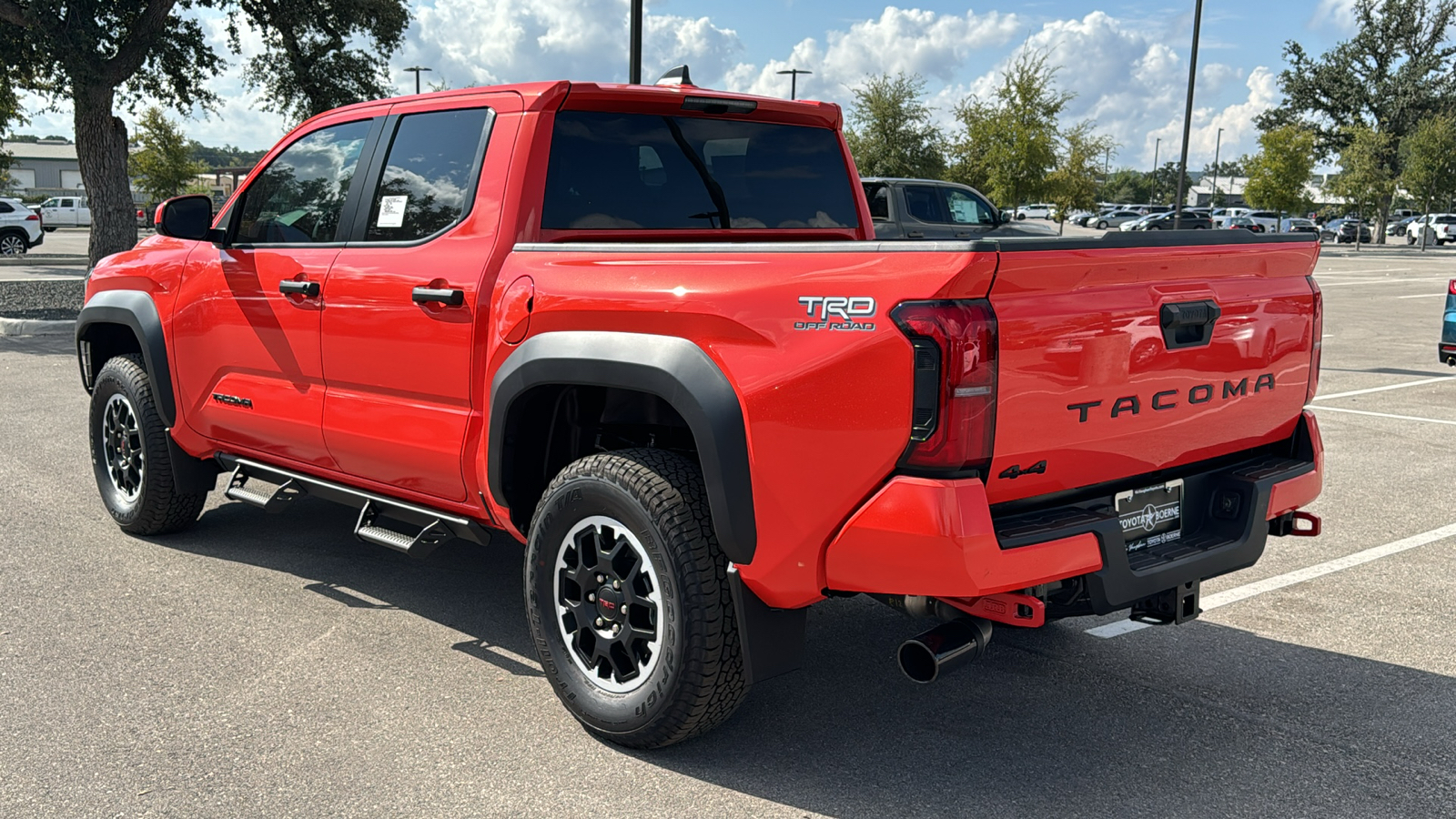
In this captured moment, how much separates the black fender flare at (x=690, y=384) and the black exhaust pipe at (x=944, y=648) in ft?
1.65

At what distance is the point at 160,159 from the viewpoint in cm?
4538

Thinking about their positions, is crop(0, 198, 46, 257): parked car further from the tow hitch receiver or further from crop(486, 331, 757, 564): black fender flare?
the tow hitch receiver

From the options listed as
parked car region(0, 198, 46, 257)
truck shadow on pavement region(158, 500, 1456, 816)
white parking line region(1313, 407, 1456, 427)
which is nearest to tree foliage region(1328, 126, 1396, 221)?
white parking line region(1313, 407, 1456, 427)

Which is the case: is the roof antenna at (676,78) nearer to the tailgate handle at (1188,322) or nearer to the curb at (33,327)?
the tailgate handle at (1188,322)

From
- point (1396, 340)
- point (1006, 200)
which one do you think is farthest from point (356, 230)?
point (1006, 200)

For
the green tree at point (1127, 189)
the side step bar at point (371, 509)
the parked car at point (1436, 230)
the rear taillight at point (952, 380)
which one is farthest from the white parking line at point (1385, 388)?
the green tree at point (1127, 189)

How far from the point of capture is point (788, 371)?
3088 mm

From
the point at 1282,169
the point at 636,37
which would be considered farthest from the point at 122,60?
the point at 1282,169

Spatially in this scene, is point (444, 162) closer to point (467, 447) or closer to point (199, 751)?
point (467, 447)

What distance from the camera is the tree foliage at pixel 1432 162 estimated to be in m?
54.9

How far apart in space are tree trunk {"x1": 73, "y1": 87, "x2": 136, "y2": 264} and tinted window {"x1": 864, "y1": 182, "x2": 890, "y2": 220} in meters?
10.2

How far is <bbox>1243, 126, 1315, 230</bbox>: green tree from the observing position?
5000cm

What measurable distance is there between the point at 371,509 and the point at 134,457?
76.2 inches

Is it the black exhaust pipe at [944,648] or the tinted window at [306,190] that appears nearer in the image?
the black exhaust pipe at [944,648]
